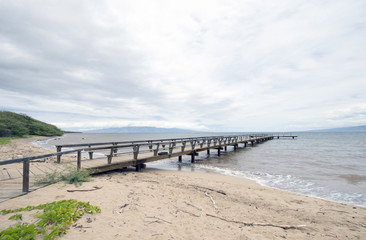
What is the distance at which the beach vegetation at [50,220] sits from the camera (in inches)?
115

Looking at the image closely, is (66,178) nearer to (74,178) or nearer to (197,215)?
(74,178)

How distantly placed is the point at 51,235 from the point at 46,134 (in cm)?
9665

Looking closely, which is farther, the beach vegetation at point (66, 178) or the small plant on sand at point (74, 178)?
the small plant on sand at point (74, 178)

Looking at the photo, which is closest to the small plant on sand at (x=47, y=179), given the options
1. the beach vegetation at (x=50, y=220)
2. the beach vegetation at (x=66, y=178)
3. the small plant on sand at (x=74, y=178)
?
the beach vegetation at (x=66, y=178)

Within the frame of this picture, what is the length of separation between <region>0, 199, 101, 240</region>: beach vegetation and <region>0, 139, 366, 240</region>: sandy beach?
0.58 feet

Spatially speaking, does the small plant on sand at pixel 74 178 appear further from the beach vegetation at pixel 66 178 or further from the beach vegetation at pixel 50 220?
the beach vegetation at pixel 50 220

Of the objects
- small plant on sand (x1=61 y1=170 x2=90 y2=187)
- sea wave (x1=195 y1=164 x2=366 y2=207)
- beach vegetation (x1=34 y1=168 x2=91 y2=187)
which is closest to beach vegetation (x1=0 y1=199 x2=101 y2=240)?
beach vegetation (x1=34 y1=168 x2=91 y2=187)

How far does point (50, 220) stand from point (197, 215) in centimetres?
348

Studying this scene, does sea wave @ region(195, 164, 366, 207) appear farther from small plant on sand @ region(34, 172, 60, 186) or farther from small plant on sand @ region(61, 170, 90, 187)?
small plant on sand @ region(34, 172, 60, 186)

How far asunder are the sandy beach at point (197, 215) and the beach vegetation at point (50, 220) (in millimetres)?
176

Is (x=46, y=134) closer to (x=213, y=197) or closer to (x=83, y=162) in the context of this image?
(x=83, y=162)

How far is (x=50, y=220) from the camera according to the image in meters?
3.50

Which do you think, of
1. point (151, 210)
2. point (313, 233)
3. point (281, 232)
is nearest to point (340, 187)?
point (313, 233)

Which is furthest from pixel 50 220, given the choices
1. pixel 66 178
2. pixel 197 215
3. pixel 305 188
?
pixel 305 188
